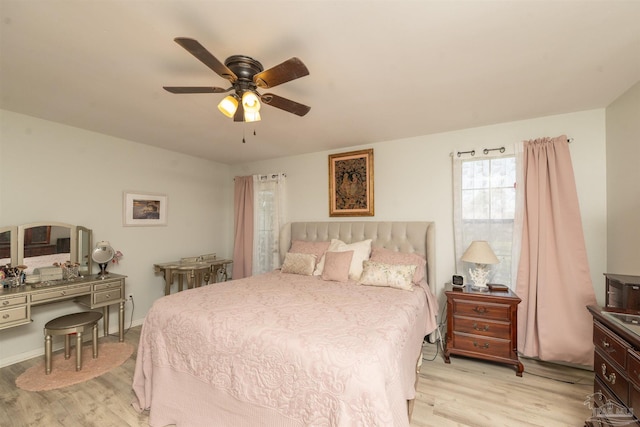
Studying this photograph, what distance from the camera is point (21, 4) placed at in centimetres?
132

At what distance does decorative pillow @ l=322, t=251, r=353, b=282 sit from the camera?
296 cm

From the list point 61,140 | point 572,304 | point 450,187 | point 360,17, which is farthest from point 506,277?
point 61,140

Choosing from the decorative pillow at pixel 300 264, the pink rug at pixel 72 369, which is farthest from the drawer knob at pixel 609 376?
the pink rug at pixel 72 369

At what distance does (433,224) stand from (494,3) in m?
2.26

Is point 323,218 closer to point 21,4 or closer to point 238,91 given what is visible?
point 238,91

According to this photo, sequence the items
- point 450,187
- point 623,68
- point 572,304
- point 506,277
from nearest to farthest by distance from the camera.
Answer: point 623,68, point 572,304, point 506,277, point 450,187

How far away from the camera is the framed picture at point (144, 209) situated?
357 cm

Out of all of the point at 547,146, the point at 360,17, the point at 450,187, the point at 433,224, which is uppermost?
the point at 360,17

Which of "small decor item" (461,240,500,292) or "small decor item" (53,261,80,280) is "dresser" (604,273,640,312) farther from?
"small decor item" (53,261,80,280)

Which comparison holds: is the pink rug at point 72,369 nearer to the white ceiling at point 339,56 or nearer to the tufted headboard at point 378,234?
the tufted headboard at point 378,234

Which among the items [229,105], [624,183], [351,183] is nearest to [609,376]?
[624,183]

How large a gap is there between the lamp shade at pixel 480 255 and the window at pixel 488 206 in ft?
1.14

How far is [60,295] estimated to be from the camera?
2598 millimetres

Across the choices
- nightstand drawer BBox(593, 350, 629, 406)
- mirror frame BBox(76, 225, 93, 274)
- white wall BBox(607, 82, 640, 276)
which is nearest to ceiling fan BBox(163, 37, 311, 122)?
nightstand drawer BBox(593, 350, 629, 406)
